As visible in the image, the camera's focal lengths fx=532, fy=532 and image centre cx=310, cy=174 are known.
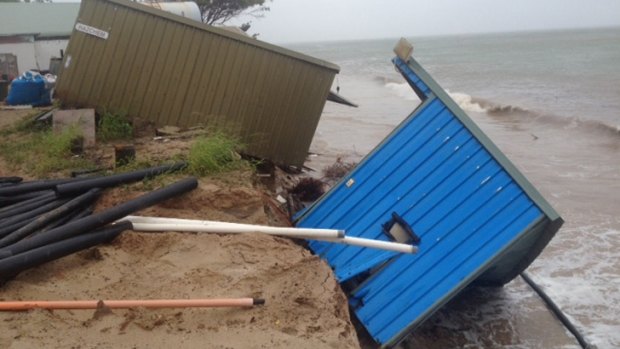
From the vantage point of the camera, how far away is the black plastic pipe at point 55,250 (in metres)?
4.18

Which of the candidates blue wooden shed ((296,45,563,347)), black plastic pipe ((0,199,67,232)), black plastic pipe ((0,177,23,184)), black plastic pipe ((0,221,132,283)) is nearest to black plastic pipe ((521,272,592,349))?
blue wooden shed ((296,45,563,347))

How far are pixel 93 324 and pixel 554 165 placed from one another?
14.9 metres

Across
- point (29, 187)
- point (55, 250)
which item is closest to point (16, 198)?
point (29, 187)

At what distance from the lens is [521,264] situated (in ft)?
23.3

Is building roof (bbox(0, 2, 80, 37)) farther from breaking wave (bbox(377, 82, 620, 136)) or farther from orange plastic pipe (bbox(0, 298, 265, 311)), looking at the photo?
orange plastic pipe (bbox(0, 298, 265, 311))

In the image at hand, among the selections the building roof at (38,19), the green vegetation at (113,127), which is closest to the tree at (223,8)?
the building roof at (38,19)

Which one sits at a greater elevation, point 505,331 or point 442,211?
point 442,211

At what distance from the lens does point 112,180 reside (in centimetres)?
582

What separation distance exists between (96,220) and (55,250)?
1.55ft

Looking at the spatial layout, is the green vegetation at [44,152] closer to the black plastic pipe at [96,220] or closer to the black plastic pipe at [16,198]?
the black plastic pipe at [16,198]

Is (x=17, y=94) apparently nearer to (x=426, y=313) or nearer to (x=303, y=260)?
(x=303, y=260)

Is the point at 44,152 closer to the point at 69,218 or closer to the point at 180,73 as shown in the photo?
the point at 180,73

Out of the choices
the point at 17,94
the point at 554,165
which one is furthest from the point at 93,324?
the point at 554,165

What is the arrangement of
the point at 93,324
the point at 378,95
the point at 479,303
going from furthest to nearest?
the point at 378,95 < the point at 479,303 < the point at 93,324
